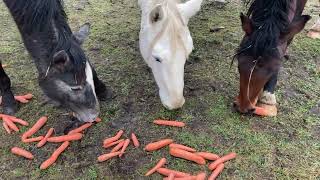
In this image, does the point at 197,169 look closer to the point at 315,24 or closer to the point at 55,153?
the point at 55,153

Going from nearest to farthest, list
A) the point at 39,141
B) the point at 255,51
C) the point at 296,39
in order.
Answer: the point at 255,51, the point at 39,141, the point at 296,39

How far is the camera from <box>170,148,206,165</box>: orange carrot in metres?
4.13

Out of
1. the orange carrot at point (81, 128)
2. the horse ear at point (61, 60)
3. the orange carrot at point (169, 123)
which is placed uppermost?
the horse ear at point (61, 60)

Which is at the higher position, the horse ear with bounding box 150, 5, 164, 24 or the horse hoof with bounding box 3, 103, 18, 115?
the horse ear with bounding box 150, 5, 164, 24

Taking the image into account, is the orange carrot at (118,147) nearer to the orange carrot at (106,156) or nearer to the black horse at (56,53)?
the orange carrot at (106,156)

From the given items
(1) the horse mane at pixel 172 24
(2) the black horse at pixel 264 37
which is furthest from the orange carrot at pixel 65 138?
(2) the black horse at pixel 264 37

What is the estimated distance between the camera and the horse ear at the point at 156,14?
421 centimetres

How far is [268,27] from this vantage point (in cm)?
378

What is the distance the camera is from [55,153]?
14.2 feet

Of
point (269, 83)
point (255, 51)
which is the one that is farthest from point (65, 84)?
point (269, 83)

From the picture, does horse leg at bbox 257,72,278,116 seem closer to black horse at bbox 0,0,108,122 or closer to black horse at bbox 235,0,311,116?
black horse at bbox 235,0,311,116

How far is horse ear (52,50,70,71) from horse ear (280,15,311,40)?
215cm

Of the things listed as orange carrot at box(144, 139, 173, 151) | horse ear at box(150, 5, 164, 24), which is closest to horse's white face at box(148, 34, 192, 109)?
horse ear at box(150, 5, 164, 24)

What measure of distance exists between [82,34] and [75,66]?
23.2 inches
